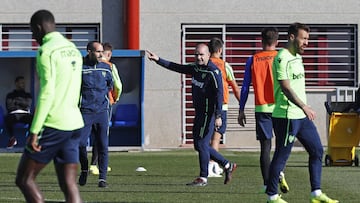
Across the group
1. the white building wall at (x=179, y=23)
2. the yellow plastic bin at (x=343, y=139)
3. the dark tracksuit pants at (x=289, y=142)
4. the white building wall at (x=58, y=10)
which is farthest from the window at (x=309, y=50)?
the dark tracksuit pants at (x=289, y=142)

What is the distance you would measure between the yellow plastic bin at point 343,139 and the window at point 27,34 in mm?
8853

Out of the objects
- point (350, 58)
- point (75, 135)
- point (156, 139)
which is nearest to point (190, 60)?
point (156, 139)

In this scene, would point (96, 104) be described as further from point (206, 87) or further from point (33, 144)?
point (33, 144)

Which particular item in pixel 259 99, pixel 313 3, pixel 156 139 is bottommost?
pixel 156 139

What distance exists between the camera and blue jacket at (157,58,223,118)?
583 inches

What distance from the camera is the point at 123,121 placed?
25.8 metres

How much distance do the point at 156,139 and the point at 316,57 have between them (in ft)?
15.2

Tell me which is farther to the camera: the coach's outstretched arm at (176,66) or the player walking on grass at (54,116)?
the coach's outstretched arm at (176,66)

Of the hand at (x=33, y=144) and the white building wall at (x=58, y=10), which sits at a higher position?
the white building wall at (x=58, y=10)

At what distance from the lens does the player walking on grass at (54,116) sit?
909 centimetres

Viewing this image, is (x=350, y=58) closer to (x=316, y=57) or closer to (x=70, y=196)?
(x=316, y=57)

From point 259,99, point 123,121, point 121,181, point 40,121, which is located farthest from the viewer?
point 123,121

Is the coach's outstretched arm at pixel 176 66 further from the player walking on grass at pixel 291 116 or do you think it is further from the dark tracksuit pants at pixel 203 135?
the player walking on grass at pixel 291 116

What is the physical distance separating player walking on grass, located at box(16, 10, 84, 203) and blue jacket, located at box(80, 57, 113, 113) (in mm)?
5189
